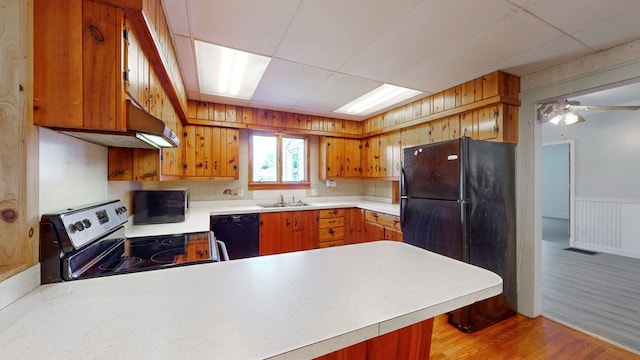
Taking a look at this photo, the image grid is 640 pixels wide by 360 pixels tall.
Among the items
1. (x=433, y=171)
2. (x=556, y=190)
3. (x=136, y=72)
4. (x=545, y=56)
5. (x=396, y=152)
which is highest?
(x=545, y=56)

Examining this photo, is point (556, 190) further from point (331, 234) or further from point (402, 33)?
point (402, 33)

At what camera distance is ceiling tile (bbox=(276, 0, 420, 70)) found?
4.87 ft

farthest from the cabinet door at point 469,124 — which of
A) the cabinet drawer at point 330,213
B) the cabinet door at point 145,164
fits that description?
the cabinet door at point 145,164

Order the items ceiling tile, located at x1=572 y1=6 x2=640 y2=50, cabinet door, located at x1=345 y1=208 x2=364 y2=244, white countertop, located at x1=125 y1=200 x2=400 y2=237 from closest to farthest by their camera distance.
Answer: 1. ceiling tile, located at x1=572 y1=6 x2=640 y2=50
2. white countertop, located at x1=125 y1=200 x2=400 y2=237
3. cabinet door, located at x1=345 y1=208 x2=364 y2=244

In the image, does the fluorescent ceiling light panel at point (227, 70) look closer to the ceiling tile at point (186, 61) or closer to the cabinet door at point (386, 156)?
the ceiling tile at point (186, 61)

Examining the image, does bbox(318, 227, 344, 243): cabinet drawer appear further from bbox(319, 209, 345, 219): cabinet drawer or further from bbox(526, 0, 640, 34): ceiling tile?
bbox(526, 0, 640, 34): ceiling tile

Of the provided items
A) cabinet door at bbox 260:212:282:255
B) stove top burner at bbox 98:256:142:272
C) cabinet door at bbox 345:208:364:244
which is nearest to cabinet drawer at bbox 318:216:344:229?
cabinet door at bbox 345:208:364:244

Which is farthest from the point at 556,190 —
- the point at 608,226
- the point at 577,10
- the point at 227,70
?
the point at 227,70

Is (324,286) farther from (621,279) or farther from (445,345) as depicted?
(621,279)

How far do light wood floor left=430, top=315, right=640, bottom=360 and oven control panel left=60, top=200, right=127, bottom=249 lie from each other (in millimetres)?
2245

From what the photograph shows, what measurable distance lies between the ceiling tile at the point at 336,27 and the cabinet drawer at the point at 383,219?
1965 millimetres

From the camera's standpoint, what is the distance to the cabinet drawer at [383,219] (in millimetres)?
3084

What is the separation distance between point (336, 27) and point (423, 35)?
0.63 metres

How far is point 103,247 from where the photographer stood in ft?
4.33
